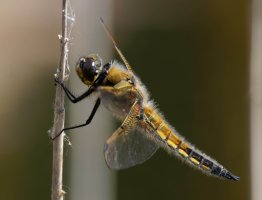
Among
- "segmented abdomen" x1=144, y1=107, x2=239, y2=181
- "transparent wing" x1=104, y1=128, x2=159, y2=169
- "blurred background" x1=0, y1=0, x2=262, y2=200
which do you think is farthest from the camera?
"blurred background" x1=0, y1=0, x2=262, y2=200

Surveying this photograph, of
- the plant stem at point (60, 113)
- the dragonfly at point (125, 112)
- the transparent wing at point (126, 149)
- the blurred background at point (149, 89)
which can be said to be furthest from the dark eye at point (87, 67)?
the blurred background at point (149, 89)

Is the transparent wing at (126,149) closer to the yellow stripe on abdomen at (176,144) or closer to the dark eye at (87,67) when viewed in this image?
the yellow stripe on abdomen at (176,144)

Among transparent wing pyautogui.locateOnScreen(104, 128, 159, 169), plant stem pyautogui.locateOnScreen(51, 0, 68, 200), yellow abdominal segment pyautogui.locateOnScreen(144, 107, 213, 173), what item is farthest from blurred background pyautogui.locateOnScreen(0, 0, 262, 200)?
plant stem pyautogui.locateOnScreen(51, 0, 68, 200)

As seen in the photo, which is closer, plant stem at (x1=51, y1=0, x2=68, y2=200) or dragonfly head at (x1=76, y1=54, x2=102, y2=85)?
plant stem at (x1=51, y1=0, x2=68, y2=200)

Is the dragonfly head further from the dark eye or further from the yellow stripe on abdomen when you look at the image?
the yellow stripe on abdomen

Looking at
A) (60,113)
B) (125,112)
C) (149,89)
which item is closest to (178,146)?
(125,112)

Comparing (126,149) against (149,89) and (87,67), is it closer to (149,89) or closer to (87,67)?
(87,67)
